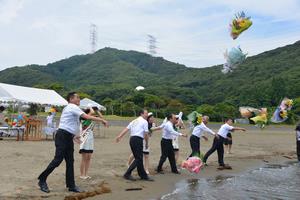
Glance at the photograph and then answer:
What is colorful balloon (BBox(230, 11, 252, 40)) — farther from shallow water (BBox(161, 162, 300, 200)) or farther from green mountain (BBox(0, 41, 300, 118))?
green mountain (BBox(0, 41, 300, 118))

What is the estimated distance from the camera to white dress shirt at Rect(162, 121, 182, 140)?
1265 centimetres

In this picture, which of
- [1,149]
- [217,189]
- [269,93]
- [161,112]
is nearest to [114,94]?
[161,112]

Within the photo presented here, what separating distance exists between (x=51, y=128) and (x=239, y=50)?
14.3 metres

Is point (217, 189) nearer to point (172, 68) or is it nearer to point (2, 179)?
point (2, 179)

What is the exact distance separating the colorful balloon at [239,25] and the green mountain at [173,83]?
767 centimetres

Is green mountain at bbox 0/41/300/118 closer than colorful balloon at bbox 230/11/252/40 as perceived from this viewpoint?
No

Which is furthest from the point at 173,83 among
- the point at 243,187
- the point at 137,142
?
the point at 137,142

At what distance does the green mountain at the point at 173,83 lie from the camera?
67.3m

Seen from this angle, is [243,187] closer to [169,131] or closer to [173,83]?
[169,131]

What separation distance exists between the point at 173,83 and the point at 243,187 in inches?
4478

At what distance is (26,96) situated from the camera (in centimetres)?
2606

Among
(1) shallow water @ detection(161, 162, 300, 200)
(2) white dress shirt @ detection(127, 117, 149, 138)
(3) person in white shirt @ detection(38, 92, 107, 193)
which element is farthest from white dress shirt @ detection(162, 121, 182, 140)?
(3) person in white shirt @ detection(38, 92, 107, 193)

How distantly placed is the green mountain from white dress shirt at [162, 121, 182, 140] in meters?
7.76

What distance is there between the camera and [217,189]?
430 inches
